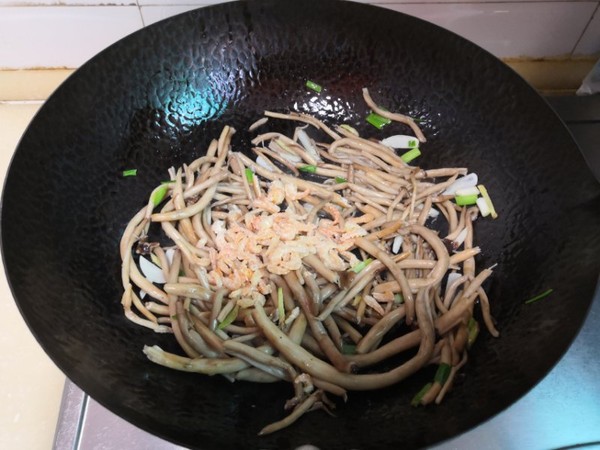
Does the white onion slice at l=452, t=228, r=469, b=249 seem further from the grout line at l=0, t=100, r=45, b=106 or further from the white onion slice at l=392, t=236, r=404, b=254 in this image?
the grout line at l=0, t=100, r=45, b=106

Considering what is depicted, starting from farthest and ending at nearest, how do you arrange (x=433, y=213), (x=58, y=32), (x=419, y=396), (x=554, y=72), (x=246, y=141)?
(x=554, y=72) → (x=58, y=32) → (x=246, y=141) → (x=433, y=213) → (x=419, y=396)

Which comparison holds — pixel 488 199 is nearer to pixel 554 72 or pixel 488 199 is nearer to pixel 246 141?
pixel 246 141

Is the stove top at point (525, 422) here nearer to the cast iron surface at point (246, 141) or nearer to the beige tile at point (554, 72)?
the cast iron surface at point (246, 141)

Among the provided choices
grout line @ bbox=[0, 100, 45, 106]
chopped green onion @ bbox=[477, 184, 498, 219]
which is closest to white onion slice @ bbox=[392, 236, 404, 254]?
chopped green onion @ bbox=[477, 184, 498, 219]

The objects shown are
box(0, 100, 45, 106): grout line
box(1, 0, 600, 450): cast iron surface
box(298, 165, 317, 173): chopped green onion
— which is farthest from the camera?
box(0, 100, 45, 106): grout line

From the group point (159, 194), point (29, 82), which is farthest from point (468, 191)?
point (29, 82)

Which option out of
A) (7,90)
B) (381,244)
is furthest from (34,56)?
(381,244)
